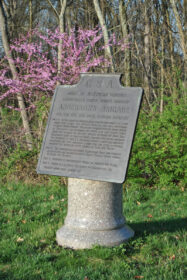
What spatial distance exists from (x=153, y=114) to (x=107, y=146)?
3.86m

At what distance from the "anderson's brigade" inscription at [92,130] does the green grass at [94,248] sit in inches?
34.2

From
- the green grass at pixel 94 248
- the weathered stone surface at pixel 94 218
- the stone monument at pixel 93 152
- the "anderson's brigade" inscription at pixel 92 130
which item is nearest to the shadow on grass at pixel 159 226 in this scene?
the green grass at pixel 94 248

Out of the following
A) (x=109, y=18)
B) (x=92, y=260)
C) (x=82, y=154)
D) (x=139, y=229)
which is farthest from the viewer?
(x=109, y=18)

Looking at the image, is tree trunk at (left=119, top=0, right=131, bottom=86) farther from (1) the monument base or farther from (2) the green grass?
(1) the monument base

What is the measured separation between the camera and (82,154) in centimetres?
448

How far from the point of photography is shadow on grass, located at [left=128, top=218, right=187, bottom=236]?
16.8 feet

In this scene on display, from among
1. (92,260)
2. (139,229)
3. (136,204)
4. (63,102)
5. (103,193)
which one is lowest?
(136,204)

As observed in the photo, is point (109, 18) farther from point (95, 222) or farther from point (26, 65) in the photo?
point (95, 222)

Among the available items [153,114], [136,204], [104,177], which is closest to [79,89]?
[104,177]

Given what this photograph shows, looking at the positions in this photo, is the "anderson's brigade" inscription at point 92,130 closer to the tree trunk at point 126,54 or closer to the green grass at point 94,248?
the green grass at point 94,248

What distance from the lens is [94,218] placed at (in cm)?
457

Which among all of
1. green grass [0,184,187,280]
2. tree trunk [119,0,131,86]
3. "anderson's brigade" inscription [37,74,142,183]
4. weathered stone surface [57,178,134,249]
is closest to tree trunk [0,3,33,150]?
green grass [0,184,187,280]

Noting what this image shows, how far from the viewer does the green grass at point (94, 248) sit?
386cm

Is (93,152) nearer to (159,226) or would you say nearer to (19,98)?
(159,226)
